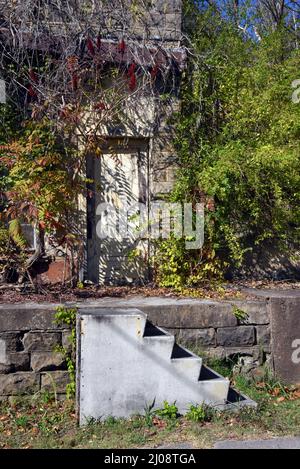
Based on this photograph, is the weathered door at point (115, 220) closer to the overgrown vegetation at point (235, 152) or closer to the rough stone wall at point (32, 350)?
the overgrown vegetation at point (235, 152)

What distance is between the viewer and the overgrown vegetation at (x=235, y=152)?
6.98m

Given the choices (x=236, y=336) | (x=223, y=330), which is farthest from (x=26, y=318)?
(x=236, y=336)

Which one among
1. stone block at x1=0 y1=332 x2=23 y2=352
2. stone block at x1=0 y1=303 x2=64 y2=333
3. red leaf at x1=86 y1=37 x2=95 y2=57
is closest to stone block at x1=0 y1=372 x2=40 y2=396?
stone block at x1=0 y1=332 x2=23 y2=352

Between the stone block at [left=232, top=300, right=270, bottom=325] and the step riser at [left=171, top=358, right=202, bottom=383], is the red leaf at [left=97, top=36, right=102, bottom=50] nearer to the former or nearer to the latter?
the stone block at [left=232, top=300, right=270, bottom=325]

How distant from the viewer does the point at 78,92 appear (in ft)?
23.1

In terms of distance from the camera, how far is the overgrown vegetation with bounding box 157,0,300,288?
6977mm

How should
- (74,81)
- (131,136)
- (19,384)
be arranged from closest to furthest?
1. (19,384)
2. (74,81)
3. (131,136)

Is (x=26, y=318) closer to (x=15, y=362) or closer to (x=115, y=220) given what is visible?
(x=15, y=362)

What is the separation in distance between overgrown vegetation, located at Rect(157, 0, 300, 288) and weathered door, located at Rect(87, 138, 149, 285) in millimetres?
→ 479

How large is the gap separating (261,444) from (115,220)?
361 centimetres

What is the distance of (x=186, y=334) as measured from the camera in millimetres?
5828

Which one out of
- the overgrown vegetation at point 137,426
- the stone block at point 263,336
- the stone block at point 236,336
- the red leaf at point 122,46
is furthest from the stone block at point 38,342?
the red leaf at point 122,46
